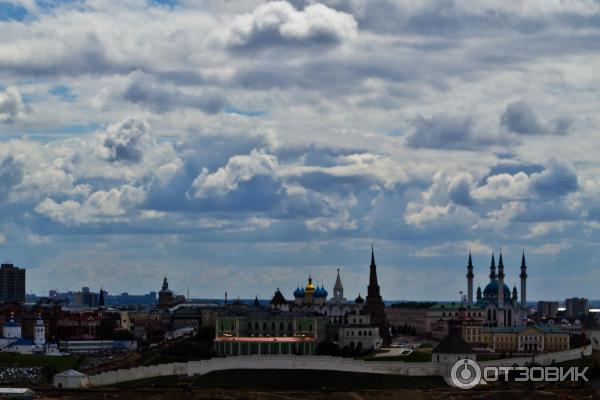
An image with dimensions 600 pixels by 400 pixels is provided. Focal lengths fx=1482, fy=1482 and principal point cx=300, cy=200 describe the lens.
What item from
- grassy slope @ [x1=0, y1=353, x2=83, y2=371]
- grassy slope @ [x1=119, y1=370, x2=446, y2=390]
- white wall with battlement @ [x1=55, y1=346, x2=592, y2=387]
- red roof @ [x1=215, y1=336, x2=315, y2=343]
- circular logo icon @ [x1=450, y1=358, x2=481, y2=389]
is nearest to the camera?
grassy slope @ [x1=119, y1=370, x2=446, y2=390]

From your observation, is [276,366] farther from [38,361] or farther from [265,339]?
[38,361]

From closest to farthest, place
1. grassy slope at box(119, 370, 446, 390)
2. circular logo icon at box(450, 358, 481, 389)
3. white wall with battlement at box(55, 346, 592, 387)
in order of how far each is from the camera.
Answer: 1. grassy slope at box(119, 370, 446, 390)
2. circular logo icon at box(450, 358, 481, 389)
3. white wall with battlement at box(55, 346, 592, 387)

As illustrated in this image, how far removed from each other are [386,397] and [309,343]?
34.6m

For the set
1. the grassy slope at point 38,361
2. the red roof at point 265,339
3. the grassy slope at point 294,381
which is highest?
the red roof at point 265,339

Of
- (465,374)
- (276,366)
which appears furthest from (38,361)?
(465,374)

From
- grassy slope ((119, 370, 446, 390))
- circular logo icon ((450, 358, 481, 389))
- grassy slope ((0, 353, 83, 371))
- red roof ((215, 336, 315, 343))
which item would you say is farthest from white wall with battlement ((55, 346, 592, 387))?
grassy slope ((0, 353, 83, 371))

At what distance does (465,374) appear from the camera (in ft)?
481

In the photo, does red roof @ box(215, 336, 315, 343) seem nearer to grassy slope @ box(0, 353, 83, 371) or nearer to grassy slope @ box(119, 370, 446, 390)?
grassy slope @ box(0, 353, 83, 371)

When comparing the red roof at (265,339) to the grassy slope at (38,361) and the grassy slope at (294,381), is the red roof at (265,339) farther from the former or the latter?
the grassy slope at (294,381)

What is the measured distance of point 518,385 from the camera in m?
146

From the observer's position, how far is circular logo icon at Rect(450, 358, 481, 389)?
477 ft

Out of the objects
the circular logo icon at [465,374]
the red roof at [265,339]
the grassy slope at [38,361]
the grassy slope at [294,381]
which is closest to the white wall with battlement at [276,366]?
the grassy slope at [294,381]

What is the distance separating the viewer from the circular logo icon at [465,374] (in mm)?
145375

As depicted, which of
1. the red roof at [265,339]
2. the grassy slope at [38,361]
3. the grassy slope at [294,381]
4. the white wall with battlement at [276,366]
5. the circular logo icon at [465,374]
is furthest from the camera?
the grassy slope at [38,361]
